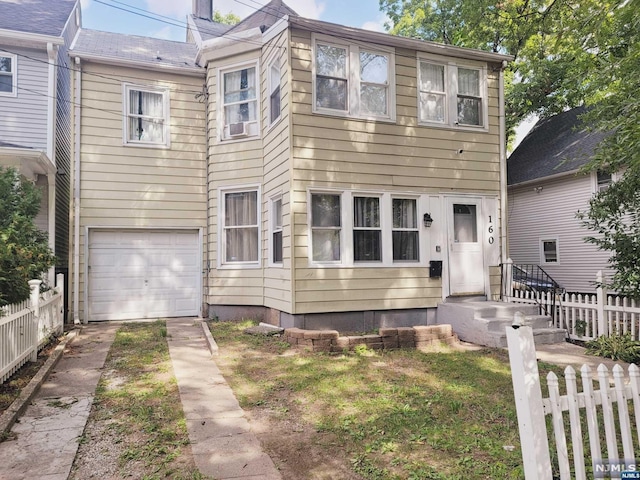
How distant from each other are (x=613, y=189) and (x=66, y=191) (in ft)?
39.6

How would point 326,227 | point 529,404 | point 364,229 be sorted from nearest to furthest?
point 529,404, point 326,227, point 364,229

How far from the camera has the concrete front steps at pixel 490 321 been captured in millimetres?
7555

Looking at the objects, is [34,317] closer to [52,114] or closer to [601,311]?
[52,114]

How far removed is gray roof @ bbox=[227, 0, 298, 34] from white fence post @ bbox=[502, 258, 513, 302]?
25.3ft

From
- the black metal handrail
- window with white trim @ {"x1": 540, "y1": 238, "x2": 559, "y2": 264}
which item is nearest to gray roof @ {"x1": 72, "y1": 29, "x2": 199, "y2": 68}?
the black metal handrail

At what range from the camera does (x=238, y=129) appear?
9.66 metres

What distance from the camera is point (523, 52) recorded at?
1689 centimetres

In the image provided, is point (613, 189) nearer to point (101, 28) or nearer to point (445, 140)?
point (445, 140)

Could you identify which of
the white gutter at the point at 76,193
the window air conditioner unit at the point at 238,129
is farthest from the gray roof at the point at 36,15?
the window air conditioner unit at the point at 238,129

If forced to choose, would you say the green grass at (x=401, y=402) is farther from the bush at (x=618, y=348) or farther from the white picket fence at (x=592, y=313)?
the white picket fence at (x=592, y=313)

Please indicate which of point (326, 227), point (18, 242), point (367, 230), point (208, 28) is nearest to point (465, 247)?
point (367, 230)

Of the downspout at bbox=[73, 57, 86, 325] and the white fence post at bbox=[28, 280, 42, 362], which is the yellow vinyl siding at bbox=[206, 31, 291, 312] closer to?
the downspout at bbox=[73, 57, 86, 325]

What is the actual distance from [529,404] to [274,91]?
25.7 ft

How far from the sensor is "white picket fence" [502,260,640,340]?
7.23 meters
